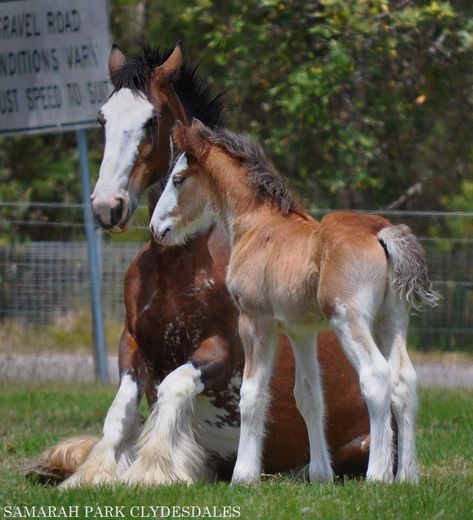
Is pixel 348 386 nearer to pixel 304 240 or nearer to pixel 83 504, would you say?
pixel 304 240

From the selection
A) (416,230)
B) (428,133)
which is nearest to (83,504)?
(416,230)

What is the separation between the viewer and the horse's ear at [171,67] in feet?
22.9

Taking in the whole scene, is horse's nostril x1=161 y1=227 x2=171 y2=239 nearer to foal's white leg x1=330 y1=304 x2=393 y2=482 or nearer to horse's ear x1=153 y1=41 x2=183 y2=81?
horse's ear x1=153 y1=41 x2=183 y2=81

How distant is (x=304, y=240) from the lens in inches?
237

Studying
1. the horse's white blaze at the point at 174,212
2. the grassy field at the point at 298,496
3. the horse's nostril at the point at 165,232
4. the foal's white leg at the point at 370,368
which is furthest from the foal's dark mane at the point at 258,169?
the grassy field at the point at 298,496

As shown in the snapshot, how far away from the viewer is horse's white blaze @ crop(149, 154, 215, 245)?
21.7 feet

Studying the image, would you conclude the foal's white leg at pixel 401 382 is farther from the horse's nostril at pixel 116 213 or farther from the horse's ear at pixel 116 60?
the horse's ear at pixel 116 60

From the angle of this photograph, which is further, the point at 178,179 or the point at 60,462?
the point at 60,462

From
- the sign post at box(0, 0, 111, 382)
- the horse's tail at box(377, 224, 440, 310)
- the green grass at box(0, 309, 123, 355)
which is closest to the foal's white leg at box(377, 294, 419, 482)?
the horse's tail at box(377, 224, 440, 310)

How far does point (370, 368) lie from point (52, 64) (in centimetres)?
705

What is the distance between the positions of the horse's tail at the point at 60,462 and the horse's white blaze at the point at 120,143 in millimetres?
1330

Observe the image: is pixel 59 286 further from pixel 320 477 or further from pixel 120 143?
pixel 320 477

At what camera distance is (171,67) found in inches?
277

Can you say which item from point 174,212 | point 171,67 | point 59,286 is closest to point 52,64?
point 59,286
